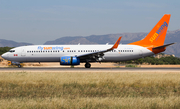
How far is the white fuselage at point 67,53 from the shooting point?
36.0m

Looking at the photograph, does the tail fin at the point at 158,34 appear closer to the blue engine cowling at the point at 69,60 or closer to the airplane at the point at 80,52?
the airplane at the point at 80,52

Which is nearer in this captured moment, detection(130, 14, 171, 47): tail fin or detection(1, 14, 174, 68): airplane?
detection(1, 14, 174, 68): airplane

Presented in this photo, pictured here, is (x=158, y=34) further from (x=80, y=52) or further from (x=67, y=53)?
(x=67, y=53)

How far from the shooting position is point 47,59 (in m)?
36.2

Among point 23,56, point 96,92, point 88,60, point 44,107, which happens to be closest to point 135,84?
point 96,92

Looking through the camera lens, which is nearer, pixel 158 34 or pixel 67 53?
pixel 67 53

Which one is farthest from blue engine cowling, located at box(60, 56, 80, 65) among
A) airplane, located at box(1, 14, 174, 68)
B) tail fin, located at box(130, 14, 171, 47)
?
tail fin, located at box(130, 14, 171, 47)

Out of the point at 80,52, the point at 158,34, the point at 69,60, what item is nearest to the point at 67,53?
the point at 80,52

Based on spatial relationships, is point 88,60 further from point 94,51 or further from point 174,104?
point 174,104

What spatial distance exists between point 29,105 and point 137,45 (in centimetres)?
2896

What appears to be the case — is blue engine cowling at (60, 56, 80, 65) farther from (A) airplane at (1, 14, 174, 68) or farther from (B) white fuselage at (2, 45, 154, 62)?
(B) white fuselage at (2, 45, 154, 62)

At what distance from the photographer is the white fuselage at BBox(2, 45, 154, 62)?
36031 mm

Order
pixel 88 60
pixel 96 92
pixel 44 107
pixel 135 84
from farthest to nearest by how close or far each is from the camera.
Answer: pixel 88 60
pixel 135 84
pixel 96 92
pixel 44 107

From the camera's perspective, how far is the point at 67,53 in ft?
118
